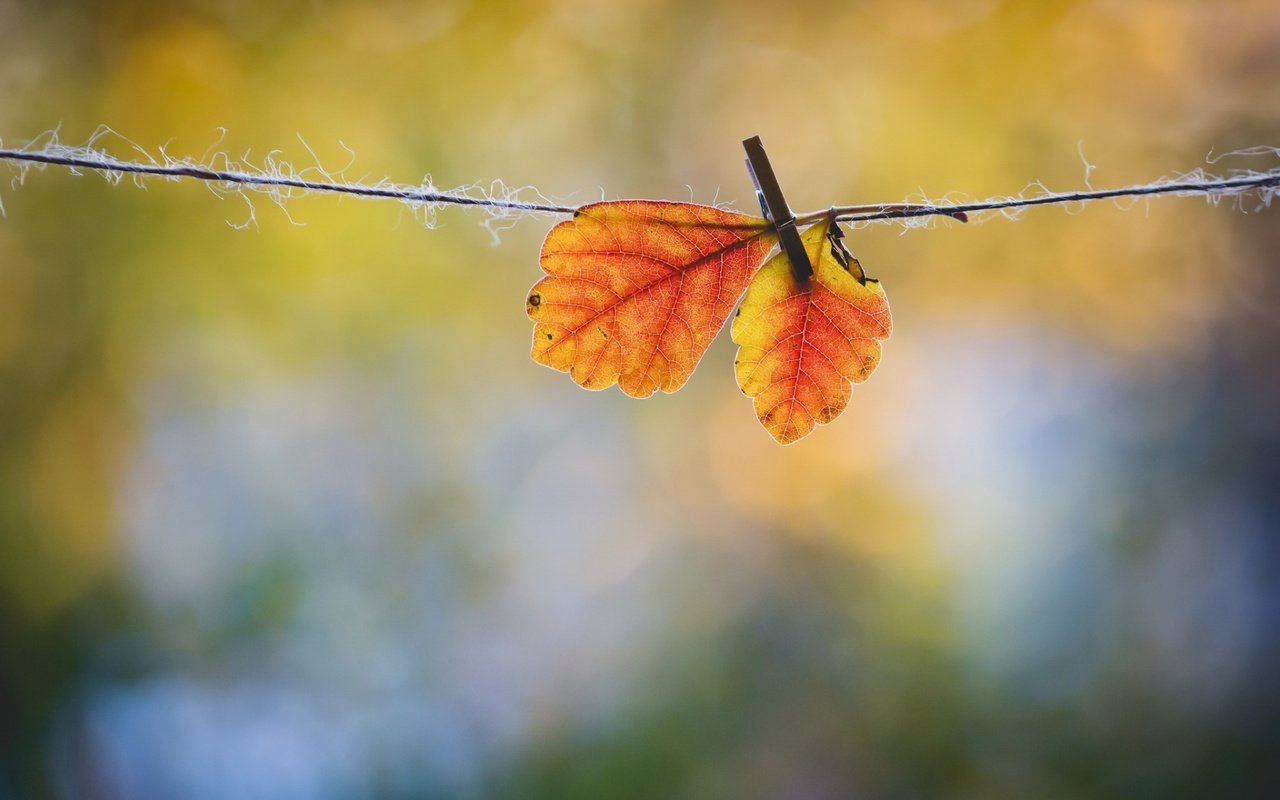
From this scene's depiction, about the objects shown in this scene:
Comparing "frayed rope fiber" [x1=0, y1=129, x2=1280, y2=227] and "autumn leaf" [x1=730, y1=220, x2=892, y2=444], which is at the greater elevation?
"frayed rope fiber" [x1=0, y1=129, x2=1280, y2=227]

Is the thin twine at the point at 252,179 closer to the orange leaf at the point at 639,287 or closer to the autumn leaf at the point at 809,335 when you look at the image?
the orange leaf at the point at 639,287

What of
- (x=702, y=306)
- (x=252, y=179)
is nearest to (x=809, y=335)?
(x=702, y=306)

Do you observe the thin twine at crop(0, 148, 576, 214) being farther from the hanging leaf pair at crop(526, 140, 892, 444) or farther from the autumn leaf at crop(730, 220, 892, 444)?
the autumn leaf at crop(730, 220, 892, 444)

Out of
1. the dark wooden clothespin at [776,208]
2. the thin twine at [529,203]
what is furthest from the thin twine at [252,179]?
the dark wooden clothespin at [776,208]

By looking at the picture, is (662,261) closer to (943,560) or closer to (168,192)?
(943,560)

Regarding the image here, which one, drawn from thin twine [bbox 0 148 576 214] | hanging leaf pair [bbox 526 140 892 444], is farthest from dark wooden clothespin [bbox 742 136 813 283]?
thin twine [bbox 0 148 576 214]

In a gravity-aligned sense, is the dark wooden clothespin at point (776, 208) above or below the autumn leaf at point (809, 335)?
above
